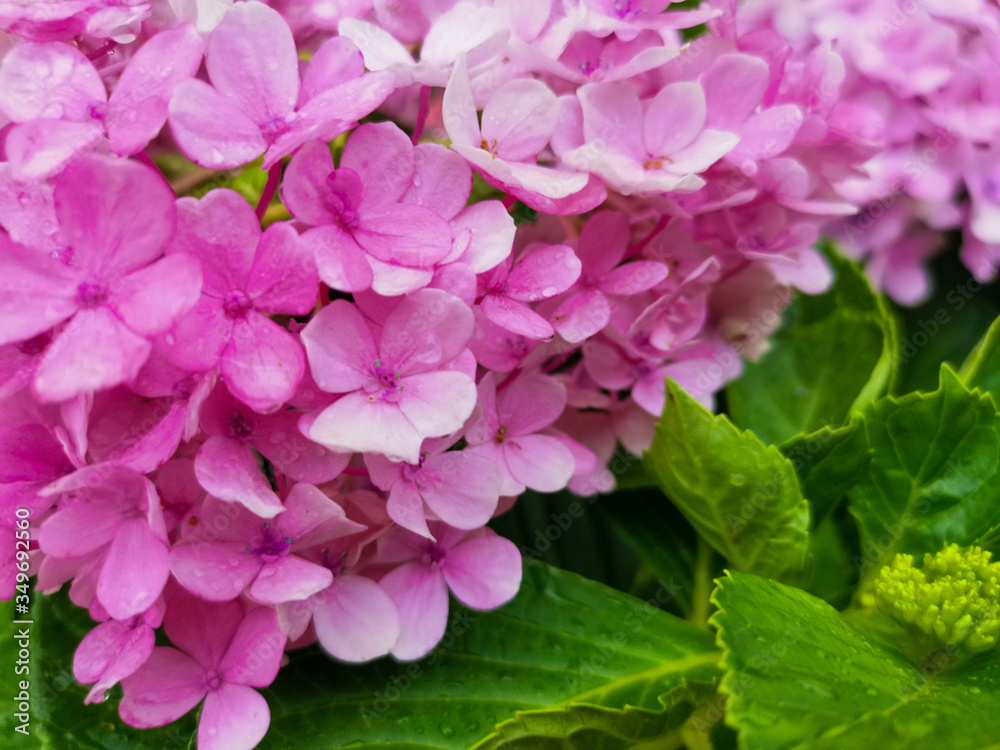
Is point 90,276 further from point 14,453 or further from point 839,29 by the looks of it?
point 839,29

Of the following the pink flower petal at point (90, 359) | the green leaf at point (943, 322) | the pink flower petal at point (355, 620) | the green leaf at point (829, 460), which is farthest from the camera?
the green leaf at point (943, 322)

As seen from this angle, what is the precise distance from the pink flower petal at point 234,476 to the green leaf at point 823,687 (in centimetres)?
22

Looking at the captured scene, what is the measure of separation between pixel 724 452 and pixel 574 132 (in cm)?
21

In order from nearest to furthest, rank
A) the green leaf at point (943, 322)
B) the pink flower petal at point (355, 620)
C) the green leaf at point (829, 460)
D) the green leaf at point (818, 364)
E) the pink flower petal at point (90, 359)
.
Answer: the pink flower petal at point (90, 359), the pink flower petal at point (355, 620), the green leaf at point (829, 460), the green leaf at point (818, 364), the green leaf at point (943, 322)

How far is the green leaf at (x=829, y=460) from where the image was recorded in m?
0.55

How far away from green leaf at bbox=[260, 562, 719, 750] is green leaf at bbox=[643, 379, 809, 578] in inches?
2.9

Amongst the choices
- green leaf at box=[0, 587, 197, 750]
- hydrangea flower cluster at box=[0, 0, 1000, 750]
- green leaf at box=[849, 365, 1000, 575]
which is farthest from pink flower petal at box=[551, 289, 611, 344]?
green leaf at box=[0, 587, 197, 750]

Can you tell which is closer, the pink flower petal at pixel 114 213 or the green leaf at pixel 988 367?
the pink flower petal at pixel 114 213

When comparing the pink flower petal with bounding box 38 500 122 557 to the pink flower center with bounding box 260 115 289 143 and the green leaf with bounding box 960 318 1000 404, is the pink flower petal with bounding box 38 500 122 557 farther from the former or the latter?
the green leaf with bounding box 960 318 1000 404

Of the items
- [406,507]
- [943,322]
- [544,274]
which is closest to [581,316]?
[544,274]

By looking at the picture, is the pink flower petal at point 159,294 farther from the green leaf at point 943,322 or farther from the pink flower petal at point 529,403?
the green leaf at point 943,322

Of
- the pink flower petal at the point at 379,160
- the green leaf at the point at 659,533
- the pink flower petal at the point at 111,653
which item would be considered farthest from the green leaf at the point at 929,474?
the pink flower petal at the point at 111,653

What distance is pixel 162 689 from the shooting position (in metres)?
0.44

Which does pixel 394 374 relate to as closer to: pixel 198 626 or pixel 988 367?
pixel 198 626
